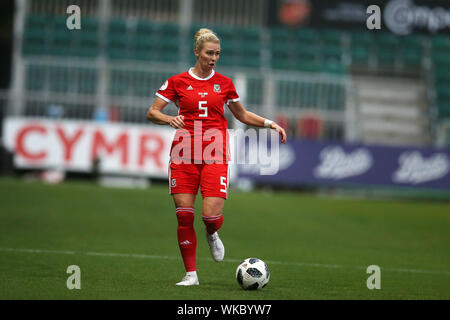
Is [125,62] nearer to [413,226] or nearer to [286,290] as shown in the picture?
[413,226]

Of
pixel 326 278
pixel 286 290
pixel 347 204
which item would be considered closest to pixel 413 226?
pixel 347 204

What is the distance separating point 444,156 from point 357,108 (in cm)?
428

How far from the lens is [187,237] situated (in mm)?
7922

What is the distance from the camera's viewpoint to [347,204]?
20.8 m

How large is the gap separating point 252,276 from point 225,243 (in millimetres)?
4623

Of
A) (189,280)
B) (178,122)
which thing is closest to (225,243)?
(189,280)

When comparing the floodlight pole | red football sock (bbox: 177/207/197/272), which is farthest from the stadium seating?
red football sock (bbox: 177/207/197/272)

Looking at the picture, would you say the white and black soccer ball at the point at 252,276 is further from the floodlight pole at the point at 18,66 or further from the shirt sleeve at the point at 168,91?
the floodlight pole at the point at 18,66

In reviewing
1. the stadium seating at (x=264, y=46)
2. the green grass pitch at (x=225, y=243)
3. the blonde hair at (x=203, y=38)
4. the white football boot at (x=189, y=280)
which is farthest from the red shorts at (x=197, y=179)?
the stadium seating at (x=264, y=46)

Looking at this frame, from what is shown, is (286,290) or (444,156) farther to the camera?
(444,156)

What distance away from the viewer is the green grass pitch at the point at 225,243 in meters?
7.48

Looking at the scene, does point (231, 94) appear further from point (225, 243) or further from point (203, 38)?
point (225, 243)

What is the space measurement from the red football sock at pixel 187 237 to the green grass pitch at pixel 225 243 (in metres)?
0.26
